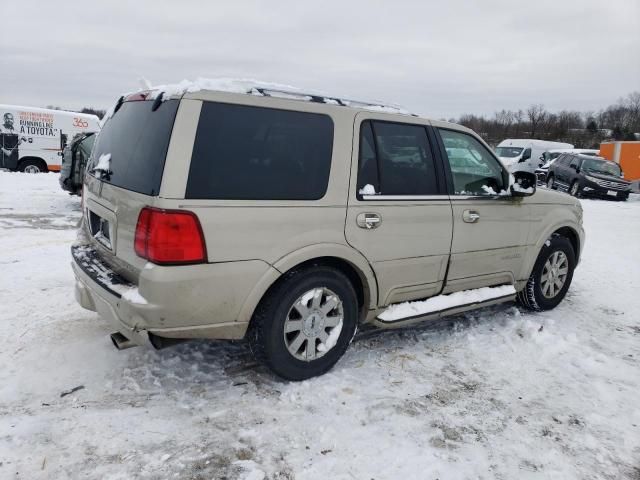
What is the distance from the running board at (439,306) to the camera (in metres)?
3.68

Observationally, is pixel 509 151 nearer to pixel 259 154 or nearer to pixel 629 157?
pixel 629 157

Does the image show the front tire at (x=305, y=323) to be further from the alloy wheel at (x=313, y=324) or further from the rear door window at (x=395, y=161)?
the rear door window at (x=395, y=161)

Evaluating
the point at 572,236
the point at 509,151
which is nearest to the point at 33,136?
the point at 572,236

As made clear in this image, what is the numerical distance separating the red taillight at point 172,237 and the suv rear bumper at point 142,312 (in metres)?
0.15

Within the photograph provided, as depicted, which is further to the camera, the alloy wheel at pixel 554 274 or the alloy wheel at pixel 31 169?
the alloy wheel at pixel 31 169

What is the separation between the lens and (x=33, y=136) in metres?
17.5

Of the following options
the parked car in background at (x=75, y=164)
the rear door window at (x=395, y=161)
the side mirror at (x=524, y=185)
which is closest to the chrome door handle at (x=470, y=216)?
the rear door window at (x=395, y=161)

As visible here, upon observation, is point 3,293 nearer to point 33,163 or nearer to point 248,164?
point 248,164

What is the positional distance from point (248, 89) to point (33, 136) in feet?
57.8

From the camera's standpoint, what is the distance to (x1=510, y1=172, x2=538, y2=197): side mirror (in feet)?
14.1

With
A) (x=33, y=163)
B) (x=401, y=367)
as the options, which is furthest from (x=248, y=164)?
(x=33, y=163)

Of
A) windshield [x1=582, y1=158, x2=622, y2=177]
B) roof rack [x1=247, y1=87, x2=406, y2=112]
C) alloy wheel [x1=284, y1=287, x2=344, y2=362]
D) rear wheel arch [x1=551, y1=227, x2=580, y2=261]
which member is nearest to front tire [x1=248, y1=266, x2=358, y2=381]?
alloy wheel [x1=284, y1=287, x2=344, y2=362]

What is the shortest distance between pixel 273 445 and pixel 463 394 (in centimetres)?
140

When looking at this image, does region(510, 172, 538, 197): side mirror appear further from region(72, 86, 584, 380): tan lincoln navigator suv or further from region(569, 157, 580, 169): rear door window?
region(569, 157, 580, 169): rear door window
